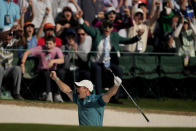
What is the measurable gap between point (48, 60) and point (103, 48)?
1328 mm

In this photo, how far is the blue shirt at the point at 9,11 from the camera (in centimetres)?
1333

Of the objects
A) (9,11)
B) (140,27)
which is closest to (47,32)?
(9,11)

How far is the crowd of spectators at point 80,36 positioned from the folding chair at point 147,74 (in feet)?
0.83

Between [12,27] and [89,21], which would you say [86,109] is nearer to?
[12,27]

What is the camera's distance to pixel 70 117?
13.1m

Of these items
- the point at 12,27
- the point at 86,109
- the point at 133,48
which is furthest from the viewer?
the point at 133,48

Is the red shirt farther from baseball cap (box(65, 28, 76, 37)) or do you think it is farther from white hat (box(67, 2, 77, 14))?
white hat (box(67, 2, 77, 14))

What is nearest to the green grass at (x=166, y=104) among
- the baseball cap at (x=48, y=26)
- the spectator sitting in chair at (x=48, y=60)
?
the spectator sitting in chair at (x=48, y=60)

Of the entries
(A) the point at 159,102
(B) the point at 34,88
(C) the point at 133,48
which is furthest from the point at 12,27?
(A) the point at 159,102

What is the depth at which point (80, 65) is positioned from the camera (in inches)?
541

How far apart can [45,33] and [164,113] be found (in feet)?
10.3

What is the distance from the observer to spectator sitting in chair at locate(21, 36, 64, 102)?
521 inches

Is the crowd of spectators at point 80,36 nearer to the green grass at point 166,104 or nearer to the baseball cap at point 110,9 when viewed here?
the baseball cap at point 110,9

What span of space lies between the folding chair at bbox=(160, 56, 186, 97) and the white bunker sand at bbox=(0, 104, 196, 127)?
61.8 inches
